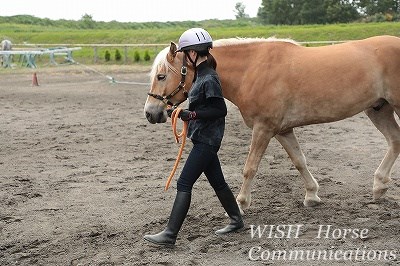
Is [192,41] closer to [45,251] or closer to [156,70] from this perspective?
[156,70]

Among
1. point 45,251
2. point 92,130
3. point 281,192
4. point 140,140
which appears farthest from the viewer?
point 92,130

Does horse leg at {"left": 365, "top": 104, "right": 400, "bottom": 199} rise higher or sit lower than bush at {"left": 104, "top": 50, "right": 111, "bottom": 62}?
higher

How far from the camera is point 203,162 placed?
5.06m

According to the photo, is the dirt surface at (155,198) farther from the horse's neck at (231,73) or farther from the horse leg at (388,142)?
the horse's neck at (231,73)

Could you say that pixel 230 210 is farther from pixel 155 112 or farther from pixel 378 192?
pixel 378 192

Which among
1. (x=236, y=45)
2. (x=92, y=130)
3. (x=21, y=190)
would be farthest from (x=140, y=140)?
(x=236, y=45)

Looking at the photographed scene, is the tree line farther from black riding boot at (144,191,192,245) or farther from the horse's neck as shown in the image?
black riding boot at (144,191,192,245)

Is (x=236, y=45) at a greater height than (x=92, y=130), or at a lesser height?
greater

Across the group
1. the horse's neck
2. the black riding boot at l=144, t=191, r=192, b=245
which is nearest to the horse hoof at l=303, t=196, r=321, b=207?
the horse's neck

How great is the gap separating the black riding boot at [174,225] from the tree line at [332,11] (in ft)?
184

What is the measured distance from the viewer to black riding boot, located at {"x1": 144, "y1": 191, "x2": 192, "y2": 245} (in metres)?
4.95

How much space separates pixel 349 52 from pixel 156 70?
1980 millimetres

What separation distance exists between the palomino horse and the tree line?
54185mm

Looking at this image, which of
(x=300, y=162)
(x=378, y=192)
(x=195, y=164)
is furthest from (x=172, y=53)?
(x=378, y=192)
